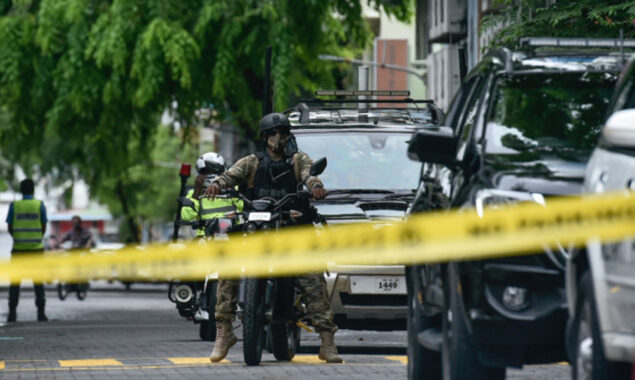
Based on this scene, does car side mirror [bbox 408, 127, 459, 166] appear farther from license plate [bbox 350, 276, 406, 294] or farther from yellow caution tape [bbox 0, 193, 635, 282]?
Result: license plate [bbox 350, 276, 406, 294]

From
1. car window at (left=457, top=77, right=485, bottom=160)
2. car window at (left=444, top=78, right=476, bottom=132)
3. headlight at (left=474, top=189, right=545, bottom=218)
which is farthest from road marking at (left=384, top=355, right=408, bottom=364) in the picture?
headlight at (left=474, top=189, right=545, bottom=218)

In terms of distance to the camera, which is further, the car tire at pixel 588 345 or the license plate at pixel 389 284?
the license plate at pixel 389 284

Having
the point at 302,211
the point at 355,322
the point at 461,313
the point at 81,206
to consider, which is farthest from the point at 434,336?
the point at 81,206

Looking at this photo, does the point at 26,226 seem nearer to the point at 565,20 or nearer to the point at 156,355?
the point at 156,355

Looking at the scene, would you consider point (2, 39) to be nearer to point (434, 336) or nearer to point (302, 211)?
point (302, 211)

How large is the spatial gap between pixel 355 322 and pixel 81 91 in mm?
13011

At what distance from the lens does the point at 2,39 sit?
27.4 metres

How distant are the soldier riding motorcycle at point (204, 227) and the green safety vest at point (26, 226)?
512 cm

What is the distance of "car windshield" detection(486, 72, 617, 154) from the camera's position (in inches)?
348

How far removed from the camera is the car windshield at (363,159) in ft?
50.4

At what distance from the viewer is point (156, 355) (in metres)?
14.3

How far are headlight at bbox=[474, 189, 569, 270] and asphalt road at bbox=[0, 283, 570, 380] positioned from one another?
349 centimetres

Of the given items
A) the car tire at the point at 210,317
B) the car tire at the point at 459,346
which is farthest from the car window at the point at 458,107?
the car tire at the point at 210,317

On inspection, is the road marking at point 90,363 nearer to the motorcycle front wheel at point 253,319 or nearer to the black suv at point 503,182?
the motorcycle front wheel at point 253,319
